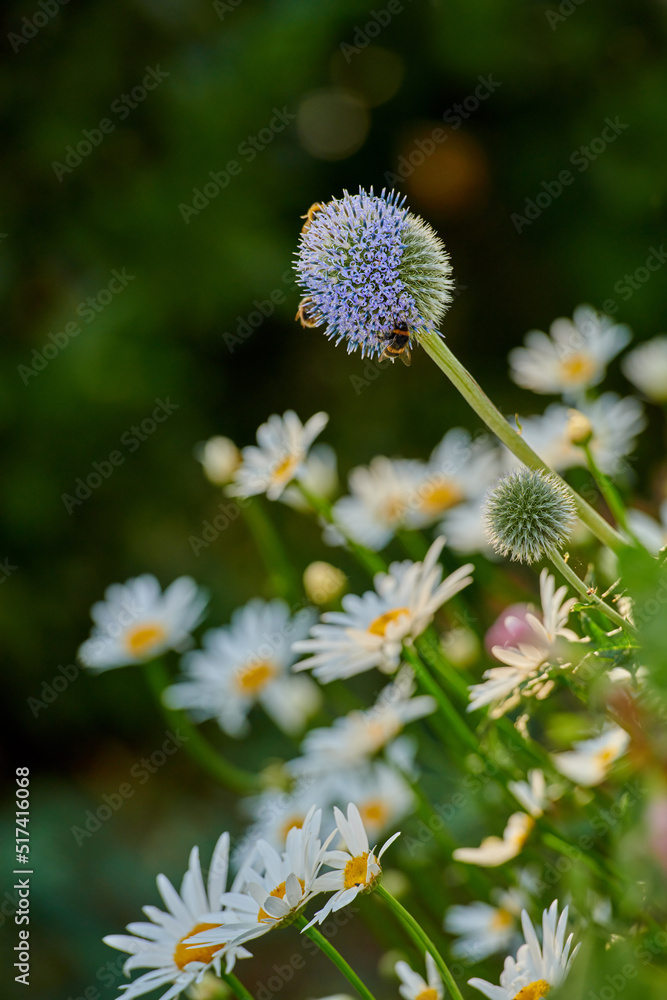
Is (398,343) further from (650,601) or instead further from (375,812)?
(375,812)

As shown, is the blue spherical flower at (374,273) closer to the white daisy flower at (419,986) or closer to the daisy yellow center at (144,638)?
the white daisy flower at (419,986)

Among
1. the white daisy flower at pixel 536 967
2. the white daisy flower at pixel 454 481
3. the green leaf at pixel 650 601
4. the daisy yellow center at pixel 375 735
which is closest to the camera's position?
the green leaf at pixel 650 601

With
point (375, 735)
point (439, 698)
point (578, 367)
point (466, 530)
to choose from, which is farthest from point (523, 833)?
point (578, 367)

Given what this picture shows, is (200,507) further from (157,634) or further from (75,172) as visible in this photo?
(157,634)

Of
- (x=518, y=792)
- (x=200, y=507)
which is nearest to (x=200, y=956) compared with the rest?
(x=518, y=792)

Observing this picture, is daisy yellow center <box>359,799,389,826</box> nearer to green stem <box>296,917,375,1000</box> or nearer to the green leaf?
green stem <box>296,917,375,1000</box>

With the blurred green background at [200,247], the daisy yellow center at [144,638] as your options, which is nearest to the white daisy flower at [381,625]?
the daisy yellow center at [144,638]

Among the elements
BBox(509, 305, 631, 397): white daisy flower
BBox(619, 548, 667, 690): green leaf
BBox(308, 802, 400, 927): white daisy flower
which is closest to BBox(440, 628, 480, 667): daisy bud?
BBox(509, 305, 631, 397): white daisy flower
